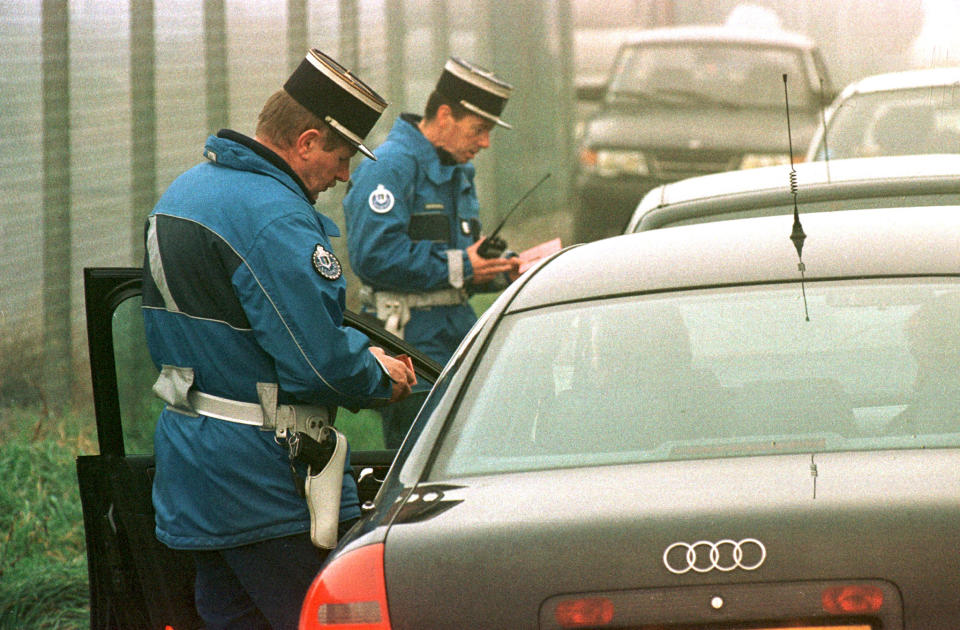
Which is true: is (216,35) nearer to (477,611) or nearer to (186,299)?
(186,299)

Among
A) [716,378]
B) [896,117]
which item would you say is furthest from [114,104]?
[896,117]

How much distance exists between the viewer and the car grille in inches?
484

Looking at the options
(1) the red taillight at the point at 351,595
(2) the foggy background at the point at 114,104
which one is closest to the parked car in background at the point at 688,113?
(2) the foggy background at the point at 114,104

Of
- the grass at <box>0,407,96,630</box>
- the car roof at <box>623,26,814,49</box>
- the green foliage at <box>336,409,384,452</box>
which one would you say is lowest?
the green foliage at <box>336,409,384,452</box>

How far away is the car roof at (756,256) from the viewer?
329 centimetres

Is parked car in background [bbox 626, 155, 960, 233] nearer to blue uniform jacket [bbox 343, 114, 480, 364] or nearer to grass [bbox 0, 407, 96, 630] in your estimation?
blue uniform jacket [bbox 343, 114, 480, 364]

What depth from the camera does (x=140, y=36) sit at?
6.96m

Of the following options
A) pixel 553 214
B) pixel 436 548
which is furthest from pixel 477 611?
pixel 553 214

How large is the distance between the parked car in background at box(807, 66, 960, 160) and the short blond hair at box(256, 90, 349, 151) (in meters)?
5.14

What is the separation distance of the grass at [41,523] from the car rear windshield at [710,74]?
775 centimetres

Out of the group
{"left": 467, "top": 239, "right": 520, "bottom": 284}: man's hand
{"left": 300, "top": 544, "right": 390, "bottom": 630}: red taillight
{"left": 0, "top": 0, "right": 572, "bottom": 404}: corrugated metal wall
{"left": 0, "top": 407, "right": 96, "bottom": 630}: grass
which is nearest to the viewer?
{"left": 300, "top": 544, "right": 390, "bottom": 630}: red taillight

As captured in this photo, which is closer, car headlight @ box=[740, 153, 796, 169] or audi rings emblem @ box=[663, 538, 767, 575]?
audi rings emblem @ box=[663, 538, 767, 575]

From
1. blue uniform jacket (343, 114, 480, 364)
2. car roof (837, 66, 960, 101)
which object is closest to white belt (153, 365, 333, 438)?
blue uniform jacket (343, 114, 480, 364)

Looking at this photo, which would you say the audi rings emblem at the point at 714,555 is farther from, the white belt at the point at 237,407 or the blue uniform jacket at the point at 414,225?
the blue uniform jacket at the point at 414,225
